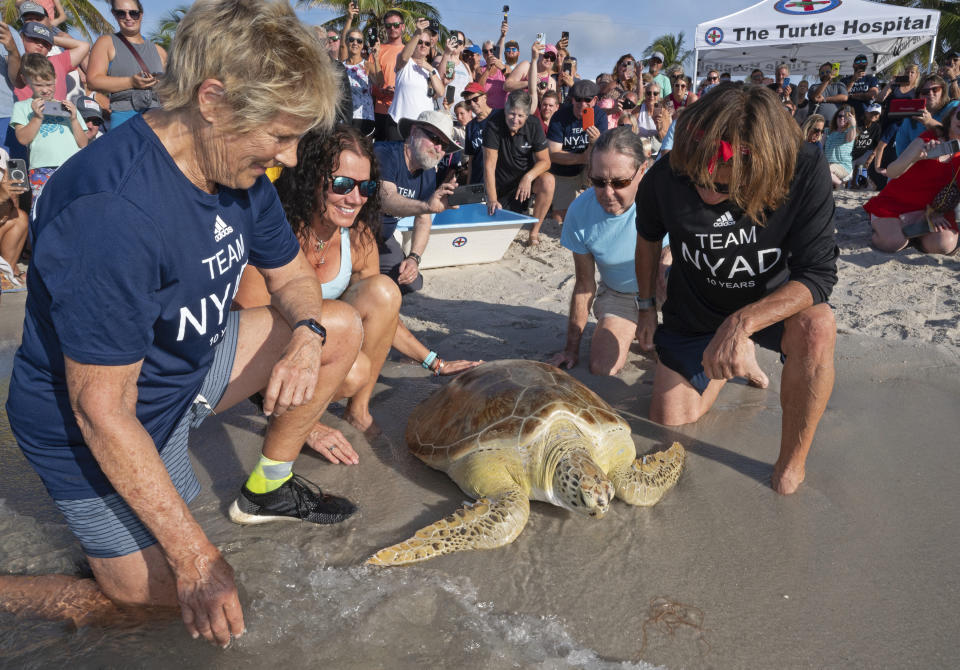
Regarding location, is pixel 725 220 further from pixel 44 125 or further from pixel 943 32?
pixel 943 32

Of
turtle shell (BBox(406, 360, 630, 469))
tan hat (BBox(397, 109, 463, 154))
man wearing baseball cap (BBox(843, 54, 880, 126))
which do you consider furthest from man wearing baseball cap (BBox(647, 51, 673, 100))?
turtle shell (BBox(406, 360, 630, 469))

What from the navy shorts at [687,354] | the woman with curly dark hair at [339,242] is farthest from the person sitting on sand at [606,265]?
the woman with curly dark hair at [339,242]

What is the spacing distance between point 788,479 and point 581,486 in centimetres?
79

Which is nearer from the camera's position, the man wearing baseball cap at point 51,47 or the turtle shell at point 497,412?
the turtle shell at point 497,412

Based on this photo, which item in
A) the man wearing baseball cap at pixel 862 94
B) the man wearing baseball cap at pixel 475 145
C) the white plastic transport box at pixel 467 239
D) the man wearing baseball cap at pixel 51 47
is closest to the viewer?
the white plastic transport box at pixel 467 239

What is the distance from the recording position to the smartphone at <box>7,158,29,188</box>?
459 cm

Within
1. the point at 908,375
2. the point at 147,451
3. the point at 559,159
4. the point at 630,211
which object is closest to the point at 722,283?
the point at 630,211

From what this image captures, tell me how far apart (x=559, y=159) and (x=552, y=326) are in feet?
8.96

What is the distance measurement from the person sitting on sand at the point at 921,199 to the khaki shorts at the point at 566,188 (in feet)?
7.95

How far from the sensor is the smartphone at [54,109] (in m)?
4.58

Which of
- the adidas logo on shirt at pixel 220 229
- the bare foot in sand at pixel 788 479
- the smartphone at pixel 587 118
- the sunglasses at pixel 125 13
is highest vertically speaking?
the sunglasses at pixel 125 13

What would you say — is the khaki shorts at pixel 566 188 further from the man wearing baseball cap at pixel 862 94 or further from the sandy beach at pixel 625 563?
the man wearing baseball cap at pixel 862 94

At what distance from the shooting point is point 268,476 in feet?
6.28

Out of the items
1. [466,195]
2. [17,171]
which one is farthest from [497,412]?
[17,171]
